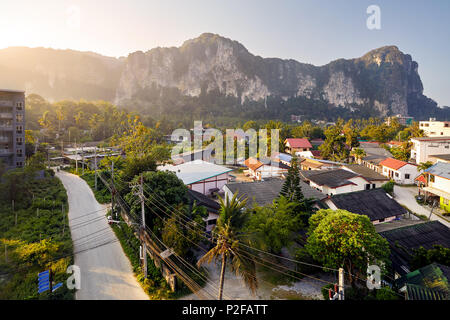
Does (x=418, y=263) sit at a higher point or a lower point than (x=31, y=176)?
lower

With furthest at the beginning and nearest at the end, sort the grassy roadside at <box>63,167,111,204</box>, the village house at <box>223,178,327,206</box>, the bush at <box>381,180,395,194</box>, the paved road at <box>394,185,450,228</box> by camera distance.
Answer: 1. the bush at <box>381,180,395,194</box>
2. the grassy roadside at <box>63,167,111,204</box>
3. the paved road at <box>394,185,450,228</box>
4. the village house at <box>223,178,327,206</box>

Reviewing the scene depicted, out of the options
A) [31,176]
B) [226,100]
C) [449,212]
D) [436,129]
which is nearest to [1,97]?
[31,176]

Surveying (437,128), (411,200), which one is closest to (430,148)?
(411,200)

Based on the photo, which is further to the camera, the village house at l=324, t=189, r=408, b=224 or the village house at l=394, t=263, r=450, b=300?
the village house at l=324, t=189, r=408, b=224

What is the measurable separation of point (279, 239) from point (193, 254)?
398 cm

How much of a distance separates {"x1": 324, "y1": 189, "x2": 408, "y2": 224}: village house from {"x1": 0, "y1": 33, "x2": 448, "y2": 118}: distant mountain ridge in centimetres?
8649

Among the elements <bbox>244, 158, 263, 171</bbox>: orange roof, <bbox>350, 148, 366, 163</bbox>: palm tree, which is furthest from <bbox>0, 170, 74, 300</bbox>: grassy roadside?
<bbox>350, 148, 366, 163</bbox>: palm tree

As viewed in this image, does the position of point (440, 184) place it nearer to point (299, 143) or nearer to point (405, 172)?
point (405, 172)

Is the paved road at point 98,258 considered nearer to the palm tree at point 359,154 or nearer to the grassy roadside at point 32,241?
the grassy roadside at point 32,241

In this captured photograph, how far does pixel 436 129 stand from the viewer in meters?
42.4

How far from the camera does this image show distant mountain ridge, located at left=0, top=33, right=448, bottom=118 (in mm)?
108000

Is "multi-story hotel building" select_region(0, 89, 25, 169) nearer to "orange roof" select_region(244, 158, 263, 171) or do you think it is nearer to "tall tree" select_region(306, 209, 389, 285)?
"orange roof" select_region(244, 158, 263, 171)
